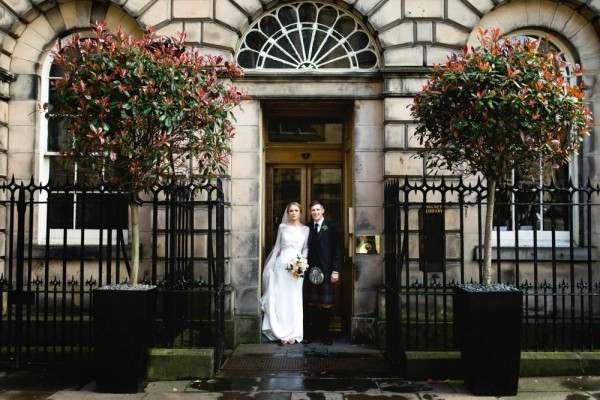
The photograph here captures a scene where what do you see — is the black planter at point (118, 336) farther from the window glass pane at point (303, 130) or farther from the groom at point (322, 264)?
the window glass pane at point (303, 130)

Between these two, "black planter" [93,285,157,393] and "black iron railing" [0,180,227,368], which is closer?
"black planter" [93,285,157,393]

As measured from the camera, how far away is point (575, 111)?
6367 millimetres

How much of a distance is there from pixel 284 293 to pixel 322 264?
0.73 m

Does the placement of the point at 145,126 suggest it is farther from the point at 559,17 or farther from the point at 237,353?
the point at 559,17

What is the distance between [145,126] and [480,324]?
4.19 metres

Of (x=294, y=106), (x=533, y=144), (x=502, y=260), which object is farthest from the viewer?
(x=294, y=106)

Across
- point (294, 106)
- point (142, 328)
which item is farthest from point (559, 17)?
point (142, 328)

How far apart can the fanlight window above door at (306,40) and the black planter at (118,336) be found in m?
4.47

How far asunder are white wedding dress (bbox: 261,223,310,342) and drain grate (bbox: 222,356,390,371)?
0.87m

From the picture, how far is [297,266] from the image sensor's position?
348 inches

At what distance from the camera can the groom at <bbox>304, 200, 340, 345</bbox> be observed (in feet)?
29.8

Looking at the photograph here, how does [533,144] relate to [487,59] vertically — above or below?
below

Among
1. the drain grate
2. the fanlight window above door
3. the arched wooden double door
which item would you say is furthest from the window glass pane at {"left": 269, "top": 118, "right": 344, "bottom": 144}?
the drain grate

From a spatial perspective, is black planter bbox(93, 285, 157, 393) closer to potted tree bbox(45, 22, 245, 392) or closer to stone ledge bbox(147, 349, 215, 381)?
potted tree bbox(45, 22, 245, 392)
